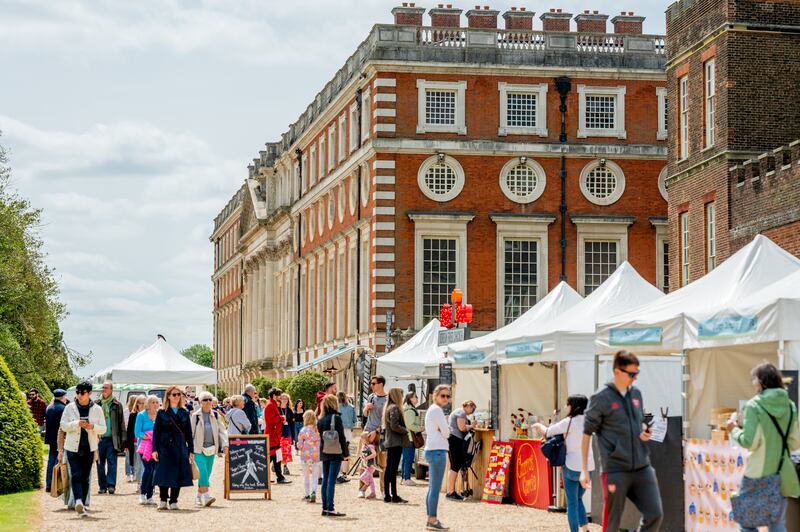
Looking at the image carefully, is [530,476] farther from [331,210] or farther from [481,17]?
[331,210]

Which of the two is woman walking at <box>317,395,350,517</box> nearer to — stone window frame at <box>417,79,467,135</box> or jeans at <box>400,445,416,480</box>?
jeans at <box>400,445,416,480</box>

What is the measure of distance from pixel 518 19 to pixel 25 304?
2174 centimetres

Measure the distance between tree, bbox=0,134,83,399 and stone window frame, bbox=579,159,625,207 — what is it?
64.7 ft

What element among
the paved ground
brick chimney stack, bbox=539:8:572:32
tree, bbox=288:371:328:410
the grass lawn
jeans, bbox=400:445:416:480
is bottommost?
the paved ground

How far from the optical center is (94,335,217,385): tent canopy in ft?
123

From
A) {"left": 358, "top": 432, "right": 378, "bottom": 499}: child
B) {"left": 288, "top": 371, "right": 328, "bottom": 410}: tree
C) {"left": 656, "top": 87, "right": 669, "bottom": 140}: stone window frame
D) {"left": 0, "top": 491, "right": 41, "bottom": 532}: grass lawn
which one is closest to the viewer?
{"left": 0, "top": 491, "right": 41, "bottom": 532}: grass lawn

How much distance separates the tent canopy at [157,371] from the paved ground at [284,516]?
39.8ft

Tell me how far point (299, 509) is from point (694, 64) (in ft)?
59.7

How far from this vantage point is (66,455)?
69.9 ft

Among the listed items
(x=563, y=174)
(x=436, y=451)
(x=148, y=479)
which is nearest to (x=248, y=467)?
(x=148, y=479)

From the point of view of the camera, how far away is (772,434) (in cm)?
1256

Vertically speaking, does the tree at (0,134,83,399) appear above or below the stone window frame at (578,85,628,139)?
below

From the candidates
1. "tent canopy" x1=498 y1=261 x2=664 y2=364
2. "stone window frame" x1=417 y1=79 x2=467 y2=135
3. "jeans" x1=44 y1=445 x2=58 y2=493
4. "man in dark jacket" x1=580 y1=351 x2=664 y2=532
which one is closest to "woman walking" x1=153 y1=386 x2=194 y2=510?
"jeans" x1=44 y1=445 x2=58 y2=493

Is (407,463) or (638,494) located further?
(407,463)
